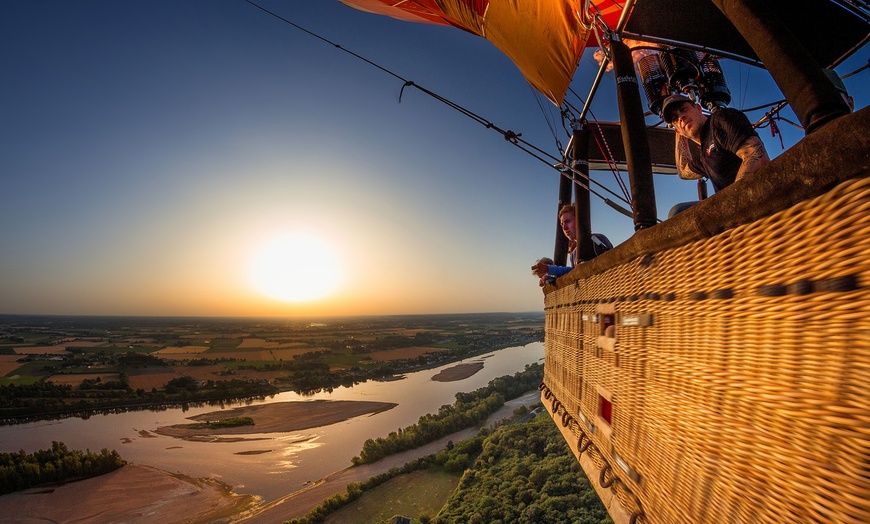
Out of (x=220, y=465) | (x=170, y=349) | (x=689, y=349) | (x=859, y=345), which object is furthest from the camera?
(x=170, y=349)

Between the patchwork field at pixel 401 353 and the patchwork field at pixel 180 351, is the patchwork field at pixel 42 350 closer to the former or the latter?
the patchwork field at pixel 180 351

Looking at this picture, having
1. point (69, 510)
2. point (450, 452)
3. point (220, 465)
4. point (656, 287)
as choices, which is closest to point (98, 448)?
point (69, 510)

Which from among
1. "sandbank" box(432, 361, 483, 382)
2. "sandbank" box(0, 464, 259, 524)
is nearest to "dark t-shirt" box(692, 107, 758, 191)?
"sandbank" box(0, 464, 259, 524)

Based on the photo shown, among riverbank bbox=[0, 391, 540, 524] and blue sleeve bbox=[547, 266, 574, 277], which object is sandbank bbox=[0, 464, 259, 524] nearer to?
riverbank bbox=[0, 391, 540, 524]

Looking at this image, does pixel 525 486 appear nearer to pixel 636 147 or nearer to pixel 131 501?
pixel 636 147

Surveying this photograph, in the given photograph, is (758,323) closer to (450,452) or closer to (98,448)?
(450,452)

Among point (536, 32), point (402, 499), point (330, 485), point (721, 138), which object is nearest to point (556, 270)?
point (721, 138)

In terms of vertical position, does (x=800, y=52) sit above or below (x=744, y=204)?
above
